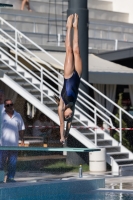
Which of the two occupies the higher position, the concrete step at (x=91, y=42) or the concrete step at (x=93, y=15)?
the concrete step at (x=93, y=15)

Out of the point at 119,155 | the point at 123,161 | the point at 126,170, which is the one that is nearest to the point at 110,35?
the point at 119,155

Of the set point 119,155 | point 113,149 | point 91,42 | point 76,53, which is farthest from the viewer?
point 91,42

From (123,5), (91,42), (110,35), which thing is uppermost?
(123,5)

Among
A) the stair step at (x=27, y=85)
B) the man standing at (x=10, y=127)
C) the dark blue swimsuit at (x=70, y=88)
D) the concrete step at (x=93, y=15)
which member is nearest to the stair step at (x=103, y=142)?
the stair step at (x=27, y=85)

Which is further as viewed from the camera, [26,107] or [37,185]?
[26,107]

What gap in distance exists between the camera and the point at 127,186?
47.6ft

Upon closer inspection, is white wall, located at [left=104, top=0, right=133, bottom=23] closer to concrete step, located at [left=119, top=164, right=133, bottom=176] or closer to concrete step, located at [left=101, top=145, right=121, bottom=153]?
concrete step, located at [left=101, top=145, right=121, bottom=153]

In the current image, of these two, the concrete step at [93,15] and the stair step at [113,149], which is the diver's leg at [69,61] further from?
the concrete step at [93,15]

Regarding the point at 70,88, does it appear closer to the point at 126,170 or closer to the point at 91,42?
the point at 126,170

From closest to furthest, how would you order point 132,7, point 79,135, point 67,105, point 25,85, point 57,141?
1. point 67,105
2. point 79,135
3. point 25,85
4. point 57,141
5. point 132,7

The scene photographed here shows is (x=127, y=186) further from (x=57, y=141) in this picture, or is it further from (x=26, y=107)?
(x=26, y=107)

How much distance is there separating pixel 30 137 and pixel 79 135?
222 inches

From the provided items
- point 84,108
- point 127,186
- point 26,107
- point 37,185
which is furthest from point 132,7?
point 37,185

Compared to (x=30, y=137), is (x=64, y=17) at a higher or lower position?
higher
